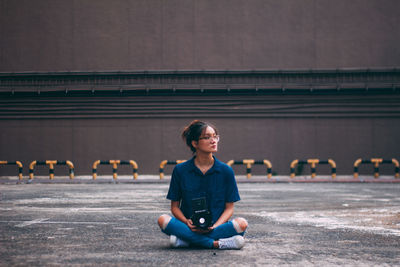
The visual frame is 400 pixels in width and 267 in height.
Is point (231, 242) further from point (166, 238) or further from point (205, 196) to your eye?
point (166, 238)

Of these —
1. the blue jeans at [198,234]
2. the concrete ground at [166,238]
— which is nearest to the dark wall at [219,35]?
the concrete ground at [166,238]

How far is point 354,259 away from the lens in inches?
192

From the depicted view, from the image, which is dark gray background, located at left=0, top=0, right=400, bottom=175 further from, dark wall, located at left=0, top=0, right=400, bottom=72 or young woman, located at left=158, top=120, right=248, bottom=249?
young woman, located at left=158, top=120, right=248, bottom=249

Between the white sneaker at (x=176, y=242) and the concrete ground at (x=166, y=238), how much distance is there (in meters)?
0.08

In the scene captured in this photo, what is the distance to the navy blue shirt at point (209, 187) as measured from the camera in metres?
5.26

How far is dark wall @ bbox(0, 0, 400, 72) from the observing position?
23.1 m

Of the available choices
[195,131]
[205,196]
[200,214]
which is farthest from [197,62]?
[200,214]

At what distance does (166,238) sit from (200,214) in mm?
1406

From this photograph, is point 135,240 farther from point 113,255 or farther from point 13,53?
point 13,53

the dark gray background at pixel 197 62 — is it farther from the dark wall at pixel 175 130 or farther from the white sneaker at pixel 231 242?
the white sneaker at pixel 231 242

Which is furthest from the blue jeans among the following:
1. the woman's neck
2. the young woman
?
the woman's neck

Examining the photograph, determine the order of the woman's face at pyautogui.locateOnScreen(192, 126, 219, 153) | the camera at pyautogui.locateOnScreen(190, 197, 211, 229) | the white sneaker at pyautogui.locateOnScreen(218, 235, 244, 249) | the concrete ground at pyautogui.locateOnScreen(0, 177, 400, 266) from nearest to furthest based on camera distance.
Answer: the concrete ground at pyautogui.locateOnScreen(0, 177, 400, 266) → the camera at pyautogui.locateOnScreen(190, 197, 211, 229) → the woman's face at pyautogui.locateOnScreen(192, 126, 219, 153) → the white sneaker at pyautogui.locateOnScreen(218, 235, 244, 249)

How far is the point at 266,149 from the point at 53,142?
Answer: 1026 cm

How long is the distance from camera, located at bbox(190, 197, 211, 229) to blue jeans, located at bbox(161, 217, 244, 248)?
9.7 inches
